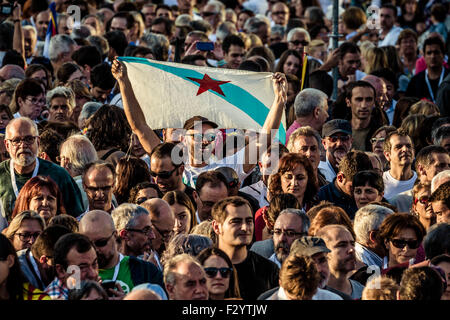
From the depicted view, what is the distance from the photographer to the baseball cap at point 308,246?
277 inches


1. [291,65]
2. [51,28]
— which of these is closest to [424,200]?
[291,65]

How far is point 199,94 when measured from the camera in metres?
10.4

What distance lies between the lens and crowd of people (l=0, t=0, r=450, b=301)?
6.83 meters

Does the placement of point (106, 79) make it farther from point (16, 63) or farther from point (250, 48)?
point (250, 48)

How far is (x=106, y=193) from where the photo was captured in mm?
8742

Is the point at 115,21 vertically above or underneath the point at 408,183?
above

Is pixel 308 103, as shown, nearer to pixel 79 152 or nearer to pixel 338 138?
pixel 338 138

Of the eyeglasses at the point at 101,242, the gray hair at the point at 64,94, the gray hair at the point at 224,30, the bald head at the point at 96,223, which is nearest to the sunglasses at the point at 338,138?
the gray hair at the point at 64,94

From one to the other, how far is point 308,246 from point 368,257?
3.87ft

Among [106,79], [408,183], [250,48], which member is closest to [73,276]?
[408,183]

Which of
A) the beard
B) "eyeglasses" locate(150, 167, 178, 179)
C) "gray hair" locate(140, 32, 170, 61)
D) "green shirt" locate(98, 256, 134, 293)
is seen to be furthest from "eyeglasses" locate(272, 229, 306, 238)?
"gray hair" locate(140, 32, 170, 61)

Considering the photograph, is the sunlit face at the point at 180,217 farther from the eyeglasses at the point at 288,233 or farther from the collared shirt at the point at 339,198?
the collared shirt at the point at 339,198

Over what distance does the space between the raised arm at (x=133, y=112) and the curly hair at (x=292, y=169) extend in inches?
50.9

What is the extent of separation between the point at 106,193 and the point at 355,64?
18.6 feet
